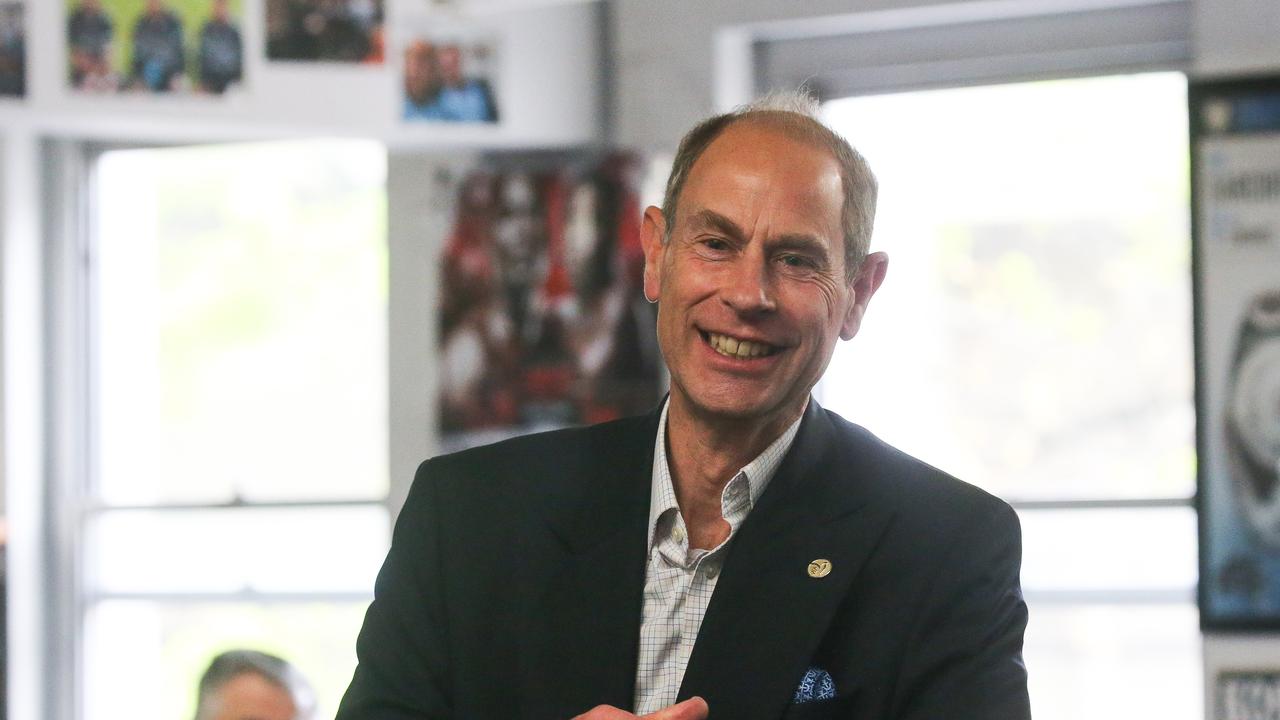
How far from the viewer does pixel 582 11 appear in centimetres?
406

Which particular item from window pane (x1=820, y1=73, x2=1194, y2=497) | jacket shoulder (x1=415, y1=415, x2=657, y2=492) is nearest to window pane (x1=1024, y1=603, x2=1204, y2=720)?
window pane (x1=820, y1=73, x2=1194, y2=497)

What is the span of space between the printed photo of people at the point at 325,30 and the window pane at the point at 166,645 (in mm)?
1675

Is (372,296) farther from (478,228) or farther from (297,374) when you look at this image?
(478,228)

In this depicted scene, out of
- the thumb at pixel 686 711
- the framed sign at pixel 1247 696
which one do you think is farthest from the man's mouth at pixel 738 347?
the framed sign at pixel 1247 696

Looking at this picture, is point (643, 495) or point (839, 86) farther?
point (839, 86)

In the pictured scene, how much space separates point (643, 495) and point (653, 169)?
2.29m

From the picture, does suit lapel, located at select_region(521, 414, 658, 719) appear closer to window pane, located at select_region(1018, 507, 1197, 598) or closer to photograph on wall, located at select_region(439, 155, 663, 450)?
photograph on wall, located at select_region(439, 155, 663, 450)

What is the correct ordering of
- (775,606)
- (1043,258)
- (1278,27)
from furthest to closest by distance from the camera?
(1043,258), (1278,27), (775,606)

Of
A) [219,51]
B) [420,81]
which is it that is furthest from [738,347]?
[219,51]

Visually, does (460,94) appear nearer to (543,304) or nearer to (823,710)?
(543,304)

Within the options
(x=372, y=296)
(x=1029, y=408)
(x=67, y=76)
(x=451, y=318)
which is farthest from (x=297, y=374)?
(x=1029, y=408)

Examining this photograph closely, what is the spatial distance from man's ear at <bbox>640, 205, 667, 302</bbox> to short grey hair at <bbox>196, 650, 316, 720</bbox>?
161 centimetres

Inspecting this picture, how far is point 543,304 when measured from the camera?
399 cm

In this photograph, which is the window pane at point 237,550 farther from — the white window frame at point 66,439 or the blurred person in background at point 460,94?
the blurred person in background at point 460,94
